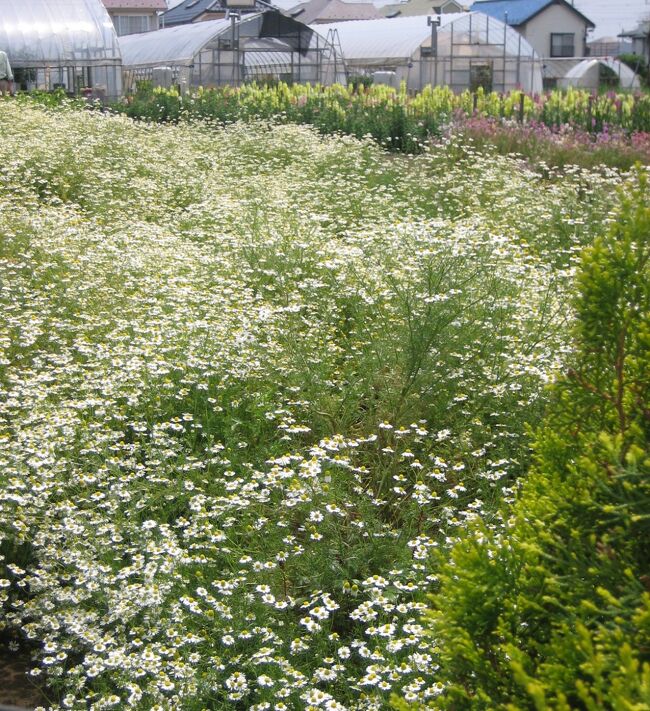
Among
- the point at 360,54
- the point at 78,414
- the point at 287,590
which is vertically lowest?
the point at 287,590

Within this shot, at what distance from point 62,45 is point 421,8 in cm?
4825

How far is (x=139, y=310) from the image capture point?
5363 mm

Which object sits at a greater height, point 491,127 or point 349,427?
point 491,127

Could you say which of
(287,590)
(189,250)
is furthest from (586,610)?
(189,250)

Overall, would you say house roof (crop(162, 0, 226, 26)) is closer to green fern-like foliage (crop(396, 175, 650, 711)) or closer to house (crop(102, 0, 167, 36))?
house (crop(102, 0, 167, 36))

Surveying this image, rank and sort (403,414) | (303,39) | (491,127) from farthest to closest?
(303,39) < (491,127) < (403,414)

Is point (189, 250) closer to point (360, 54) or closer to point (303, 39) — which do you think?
point (303, 39)

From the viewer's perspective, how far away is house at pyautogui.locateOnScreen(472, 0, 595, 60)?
177 ft

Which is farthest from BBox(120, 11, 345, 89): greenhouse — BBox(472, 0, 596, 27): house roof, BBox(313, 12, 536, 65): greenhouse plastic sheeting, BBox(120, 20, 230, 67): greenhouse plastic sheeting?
BBox(472, 0, 596, 27): house roof

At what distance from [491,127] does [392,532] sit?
1056 centimetres

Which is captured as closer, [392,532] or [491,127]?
[392,532]

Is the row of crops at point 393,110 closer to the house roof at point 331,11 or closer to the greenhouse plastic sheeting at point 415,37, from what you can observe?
the greenhouse plastic sheeting at point 415,37

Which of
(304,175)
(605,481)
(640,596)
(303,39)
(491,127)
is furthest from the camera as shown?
(303,39)

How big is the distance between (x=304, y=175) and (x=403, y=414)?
18.4 feet
